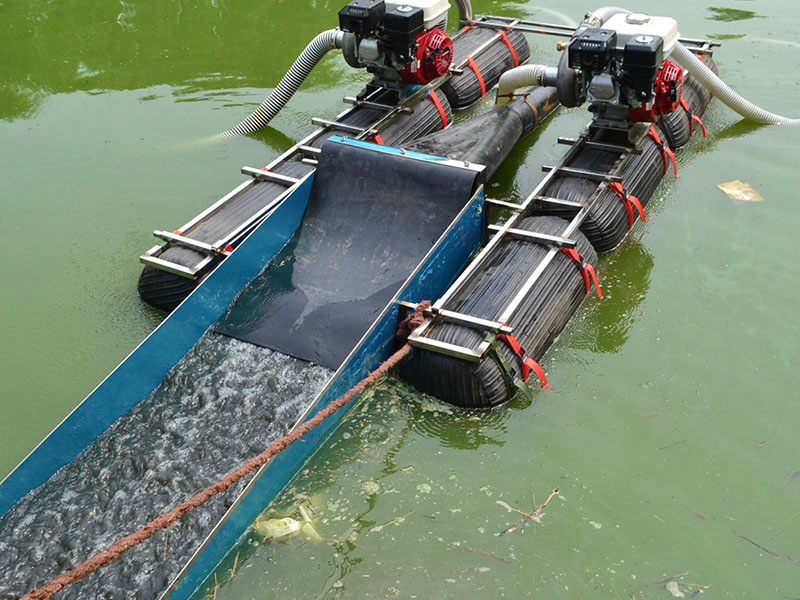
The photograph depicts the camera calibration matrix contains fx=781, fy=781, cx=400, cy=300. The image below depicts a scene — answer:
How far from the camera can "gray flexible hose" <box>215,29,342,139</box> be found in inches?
264

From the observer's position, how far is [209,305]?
4.51m

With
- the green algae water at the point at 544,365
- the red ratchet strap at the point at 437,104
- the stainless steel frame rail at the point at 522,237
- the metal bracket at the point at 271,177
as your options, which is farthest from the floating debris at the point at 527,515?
the red ratchet strap at the point at 437,104

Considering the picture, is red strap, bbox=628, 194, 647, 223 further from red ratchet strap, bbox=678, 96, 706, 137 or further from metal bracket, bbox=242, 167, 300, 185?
metal bracket, bbox=242, 167, 300, 185

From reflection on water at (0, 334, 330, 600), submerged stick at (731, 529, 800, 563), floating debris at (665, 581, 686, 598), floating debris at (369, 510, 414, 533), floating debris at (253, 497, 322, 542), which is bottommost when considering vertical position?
floating debris at (665, 581, 686, 598)

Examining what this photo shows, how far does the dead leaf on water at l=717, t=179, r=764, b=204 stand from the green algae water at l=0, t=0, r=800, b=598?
2.7 inches

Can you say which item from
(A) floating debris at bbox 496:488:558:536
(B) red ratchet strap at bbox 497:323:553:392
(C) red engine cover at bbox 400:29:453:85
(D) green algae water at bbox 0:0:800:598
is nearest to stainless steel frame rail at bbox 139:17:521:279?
(C) red engine cover at bbox 400:29:453:85

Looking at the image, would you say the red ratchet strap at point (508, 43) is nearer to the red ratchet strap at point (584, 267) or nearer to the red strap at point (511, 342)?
the red ratchet strap at point (584, 267)

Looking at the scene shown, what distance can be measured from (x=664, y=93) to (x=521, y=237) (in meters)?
1.73

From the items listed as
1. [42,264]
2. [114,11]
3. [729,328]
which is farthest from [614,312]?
[114,11]

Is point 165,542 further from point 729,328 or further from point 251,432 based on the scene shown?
point 729,328

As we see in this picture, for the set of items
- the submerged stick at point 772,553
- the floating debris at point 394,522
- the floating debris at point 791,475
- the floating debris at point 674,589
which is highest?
the floating debris at point 394,522

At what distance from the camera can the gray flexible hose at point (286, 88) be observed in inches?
264

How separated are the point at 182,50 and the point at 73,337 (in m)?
4.66

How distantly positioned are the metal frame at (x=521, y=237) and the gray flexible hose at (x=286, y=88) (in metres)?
2.32
